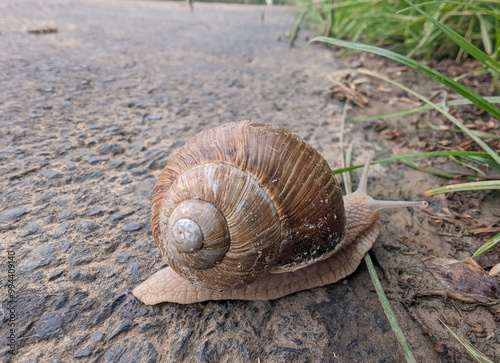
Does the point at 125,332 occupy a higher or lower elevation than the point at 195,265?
lower

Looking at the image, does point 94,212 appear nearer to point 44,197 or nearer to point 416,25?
point 44,197

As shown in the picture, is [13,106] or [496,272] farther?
[13,106]

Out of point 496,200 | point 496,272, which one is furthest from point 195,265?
point 496,200

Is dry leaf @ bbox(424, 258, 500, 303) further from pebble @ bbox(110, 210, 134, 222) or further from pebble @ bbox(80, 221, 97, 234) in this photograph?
pebble @ bbox(80, 221, 97, 234)

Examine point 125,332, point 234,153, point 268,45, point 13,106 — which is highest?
point 234,153

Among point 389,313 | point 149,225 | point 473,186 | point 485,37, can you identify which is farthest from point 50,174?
point 485,37

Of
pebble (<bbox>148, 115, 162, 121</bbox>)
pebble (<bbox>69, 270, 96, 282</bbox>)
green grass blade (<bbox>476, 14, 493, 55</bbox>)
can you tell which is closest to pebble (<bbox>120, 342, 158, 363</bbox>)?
pebble (<bbox>69, 270, 96, 282</bbox>)

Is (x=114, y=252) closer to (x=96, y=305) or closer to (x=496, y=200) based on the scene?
(x=96, y=305)

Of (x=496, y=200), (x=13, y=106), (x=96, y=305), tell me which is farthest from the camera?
(x=13, y=106)
